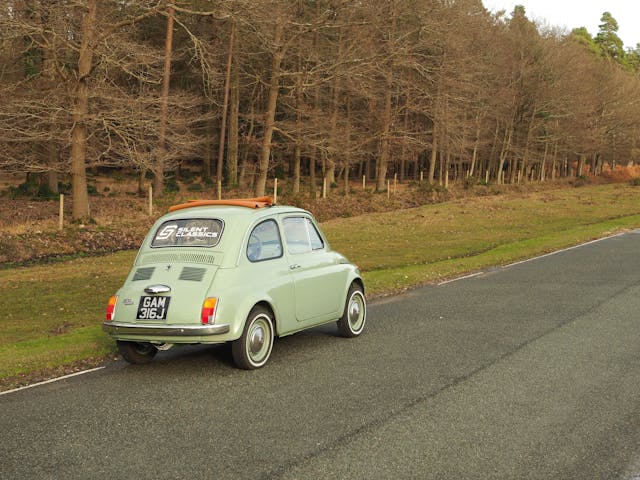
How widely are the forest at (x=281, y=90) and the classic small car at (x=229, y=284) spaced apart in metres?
17.6

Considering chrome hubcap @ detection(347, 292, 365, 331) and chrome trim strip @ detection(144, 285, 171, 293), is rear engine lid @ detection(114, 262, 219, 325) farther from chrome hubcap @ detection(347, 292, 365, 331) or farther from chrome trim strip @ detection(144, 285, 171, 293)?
chrome hubcap @ detection(347, 292, 365, 331)

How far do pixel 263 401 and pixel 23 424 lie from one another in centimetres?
214

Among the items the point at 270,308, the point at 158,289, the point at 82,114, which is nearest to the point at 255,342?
the point at 270,308

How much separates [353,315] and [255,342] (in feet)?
7.83

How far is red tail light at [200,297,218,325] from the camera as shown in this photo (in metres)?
8.18

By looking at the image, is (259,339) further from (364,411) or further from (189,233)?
(364,411)

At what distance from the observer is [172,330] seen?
821cm

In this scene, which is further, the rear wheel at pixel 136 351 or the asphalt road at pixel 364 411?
the rear wheel at pixel 136 351

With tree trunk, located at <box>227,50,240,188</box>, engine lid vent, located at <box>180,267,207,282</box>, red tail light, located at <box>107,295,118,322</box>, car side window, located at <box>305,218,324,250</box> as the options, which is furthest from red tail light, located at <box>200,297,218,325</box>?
tree trunk, located at <box>227,50,240,188</box>

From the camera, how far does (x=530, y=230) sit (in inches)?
1284

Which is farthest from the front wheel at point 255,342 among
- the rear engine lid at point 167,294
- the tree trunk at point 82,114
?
the tree trunk at point 82,114

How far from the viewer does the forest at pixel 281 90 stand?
27.2 metres

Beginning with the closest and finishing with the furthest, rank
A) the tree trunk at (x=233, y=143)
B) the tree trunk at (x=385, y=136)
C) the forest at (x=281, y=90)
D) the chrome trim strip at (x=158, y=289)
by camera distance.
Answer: the chrome trim strip at (x=158, y=289) < the forest at (x=281, y=90) < the tree trunk at (x=233, y=143) < the tree trunk at (x=385, y=136)

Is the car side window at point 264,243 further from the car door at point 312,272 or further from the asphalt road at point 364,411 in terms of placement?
the asphalt road at point 364,411
